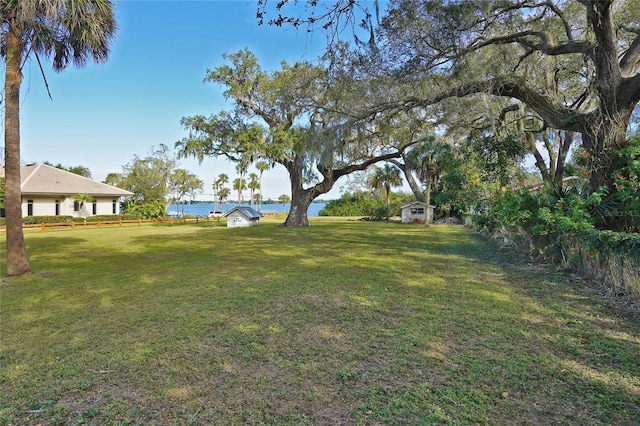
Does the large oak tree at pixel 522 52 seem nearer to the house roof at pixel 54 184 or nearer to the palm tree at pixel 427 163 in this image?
the palm tree at pixel 427 163

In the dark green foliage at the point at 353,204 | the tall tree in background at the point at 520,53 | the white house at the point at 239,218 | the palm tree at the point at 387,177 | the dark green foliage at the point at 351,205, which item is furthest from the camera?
Result: the dark green foliage at the point at 351,205

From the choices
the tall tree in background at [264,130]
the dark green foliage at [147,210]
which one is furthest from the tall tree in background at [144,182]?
the tall tree in background at [264,130]

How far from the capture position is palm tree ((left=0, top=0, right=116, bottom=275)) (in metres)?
6.33

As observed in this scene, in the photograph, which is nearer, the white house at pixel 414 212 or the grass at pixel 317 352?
the grass at pixel 317 352

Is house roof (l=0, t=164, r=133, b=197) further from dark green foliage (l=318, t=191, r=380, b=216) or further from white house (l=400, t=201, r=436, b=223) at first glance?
dark green foliage (l=318, t=191, r=380, b=216)

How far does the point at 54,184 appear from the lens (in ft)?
82.8

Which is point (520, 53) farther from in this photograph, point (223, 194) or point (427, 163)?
point (223, 194)

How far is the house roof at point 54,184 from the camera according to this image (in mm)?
23578

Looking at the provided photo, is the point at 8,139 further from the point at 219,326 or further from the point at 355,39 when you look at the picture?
the point at 355,39

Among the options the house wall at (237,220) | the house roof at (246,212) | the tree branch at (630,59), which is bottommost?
the house wall at (237,220)

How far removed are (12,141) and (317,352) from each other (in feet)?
23.9

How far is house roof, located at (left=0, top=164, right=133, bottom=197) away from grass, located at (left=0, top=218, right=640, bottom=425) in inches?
877

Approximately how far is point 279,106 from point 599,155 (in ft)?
49.9

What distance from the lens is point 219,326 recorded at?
3.85 meters
